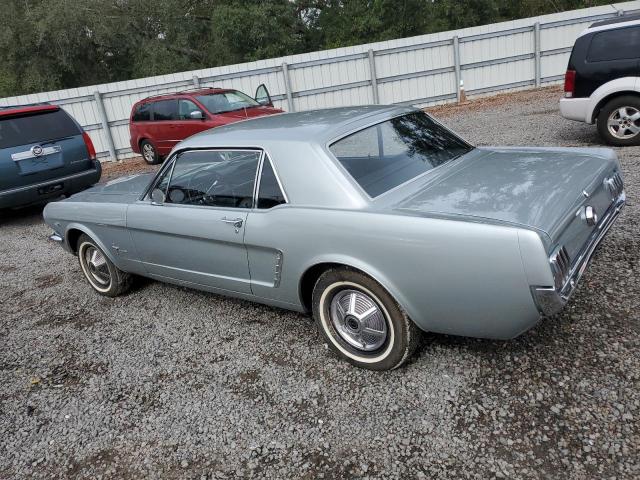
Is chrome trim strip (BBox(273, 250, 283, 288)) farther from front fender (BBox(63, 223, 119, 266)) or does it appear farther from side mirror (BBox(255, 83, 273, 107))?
side mirror (BBox(255, 83, 273, 107))

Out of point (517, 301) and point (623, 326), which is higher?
point (517, 301)

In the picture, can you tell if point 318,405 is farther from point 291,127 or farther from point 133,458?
point 291,127

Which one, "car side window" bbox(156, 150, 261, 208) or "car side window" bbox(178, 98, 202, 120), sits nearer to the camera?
"car side window" bbox(156, 150, 261, 208)

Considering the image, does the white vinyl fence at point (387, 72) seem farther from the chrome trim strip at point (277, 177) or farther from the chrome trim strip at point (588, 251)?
the chrome trim strip at point (588, 251)

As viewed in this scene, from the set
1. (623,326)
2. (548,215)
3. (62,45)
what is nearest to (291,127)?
(548,215)

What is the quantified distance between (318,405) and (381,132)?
1858 mm

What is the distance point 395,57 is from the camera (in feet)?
49.4

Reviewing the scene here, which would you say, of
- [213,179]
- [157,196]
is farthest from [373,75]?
[213,179]

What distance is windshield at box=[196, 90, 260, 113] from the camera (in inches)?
432

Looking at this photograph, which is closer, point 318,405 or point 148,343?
point 318,405

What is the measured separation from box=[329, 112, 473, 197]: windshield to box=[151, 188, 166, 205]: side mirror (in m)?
1.55

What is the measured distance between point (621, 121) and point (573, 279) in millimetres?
5717

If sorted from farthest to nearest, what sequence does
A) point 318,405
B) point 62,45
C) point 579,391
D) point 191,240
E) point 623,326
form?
point 62,45, point 191,240, point 623,326, point 318,405, point 579,391

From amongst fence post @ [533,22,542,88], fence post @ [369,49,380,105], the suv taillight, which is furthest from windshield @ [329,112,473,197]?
fence post @ [533,22,542,88]
